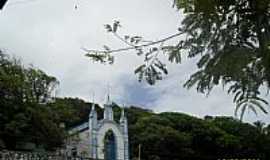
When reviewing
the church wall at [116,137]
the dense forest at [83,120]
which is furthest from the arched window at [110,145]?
the dense forest at [83,120]

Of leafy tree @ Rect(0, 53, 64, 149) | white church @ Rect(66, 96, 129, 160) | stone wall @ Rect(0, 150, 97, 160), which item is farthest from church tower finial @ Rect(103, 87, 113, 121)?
stone wall @ Rect(0, 150, 97, 160)

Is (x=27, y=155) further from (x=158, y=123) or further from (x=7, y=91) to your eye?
(x=158, y=123)

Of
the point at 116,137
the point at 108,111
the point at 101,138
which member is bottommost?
the point at 101,138

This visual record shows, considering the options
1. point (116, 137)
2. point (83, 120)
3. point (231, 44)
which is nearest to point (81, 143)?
point (116, 137)

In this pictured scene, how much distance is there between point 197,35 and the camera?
2.66 m

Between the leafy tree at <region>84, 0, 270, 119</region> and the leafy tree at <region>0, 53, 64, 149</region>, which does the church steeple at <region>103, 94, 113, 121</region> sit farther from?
the leafy tree at <region>84, 0, 270, 119</region>

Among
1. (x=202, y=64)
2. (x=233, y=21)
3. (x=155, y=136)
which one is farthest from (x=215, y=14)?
(x=155, y=136)

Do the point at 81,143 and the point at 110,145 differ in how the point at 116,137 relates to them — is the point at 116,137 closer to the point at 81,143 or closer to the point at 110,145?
the point at 110,145

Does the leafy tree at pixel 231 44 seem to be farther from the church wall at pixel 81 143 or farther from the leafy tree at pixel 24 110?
the church wall at pixel 81 143

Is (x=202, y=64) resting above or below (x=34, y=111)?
below

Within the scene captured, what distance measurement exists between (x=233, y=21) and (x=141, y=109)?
3617cm

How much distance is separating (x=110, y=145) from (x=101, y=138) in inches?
34.0

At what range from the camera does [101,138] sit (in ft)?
94.0

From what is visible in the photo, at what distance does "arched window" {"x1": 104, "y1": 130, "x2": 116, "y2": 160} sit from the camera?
28.8 metres
